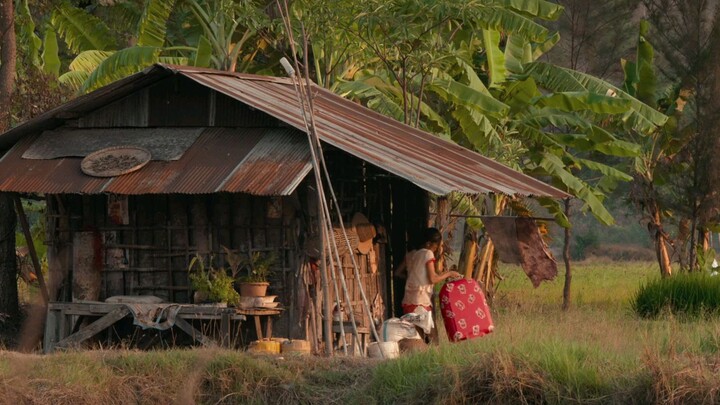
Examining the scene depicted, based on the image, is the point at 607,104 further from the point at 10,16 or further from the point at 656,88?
the point at 10,16

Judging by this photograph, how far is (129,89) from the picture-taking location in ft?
48.2

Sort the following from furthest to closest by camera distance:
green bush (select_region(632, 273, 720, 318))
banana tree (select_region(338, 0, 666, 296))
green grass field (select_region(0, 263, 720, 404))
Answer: green bush (select_region(632, 273, 720, 318)) < banana tree (select_region(338, 0, 666, 296)) < green grass field (select_region(0, 263, 720, 404))

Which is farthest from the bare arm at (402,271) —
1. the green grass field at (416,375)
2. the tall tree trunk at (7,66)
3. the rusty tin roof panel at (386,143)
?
the tall tree trunk at (7,66)

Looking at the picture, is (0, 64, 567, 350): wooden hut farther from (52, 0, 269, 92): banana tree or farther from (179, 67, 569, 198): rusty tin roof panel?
(52, 0, 269, 92): banana tree

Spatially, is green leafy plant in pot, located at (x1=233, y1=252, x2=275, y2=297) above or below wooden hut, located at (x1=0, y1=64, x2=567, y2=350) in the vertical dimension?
below

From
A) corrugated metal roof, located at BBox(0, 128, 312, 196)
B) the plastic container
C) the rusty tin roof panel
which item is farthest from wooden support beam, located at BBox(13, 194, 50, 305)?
the plastic container

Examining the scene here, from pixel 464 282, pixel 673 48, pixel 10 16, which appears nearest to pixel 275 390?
pixel 464 282

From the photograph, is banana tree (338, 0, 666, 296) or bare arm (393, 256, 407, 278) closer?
bare arm (393, 256, 407, 278)

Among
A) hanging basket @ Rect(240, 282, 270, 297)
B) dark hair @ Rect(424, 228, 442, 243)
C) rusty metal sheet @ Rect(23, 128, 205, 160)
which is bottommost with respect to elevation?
hanging basket @ Rect(240, 282, 270, 297)

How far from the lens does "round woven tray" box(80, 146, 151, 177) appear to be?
13859 mm

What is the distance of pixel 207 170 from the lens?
44.7 feet

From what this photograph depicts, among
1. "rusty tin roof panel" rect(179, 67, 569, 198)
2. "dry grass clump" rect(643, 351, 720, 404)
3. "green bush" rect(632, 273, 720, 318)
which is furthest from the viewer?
"green bush" rect(632, 273, 720, 318)

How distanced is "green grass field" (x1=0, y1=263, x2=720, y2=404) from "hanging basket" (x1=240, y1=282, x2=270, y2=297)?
1.38 m

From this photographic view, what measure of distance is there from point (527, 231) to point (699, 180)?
952 cm
